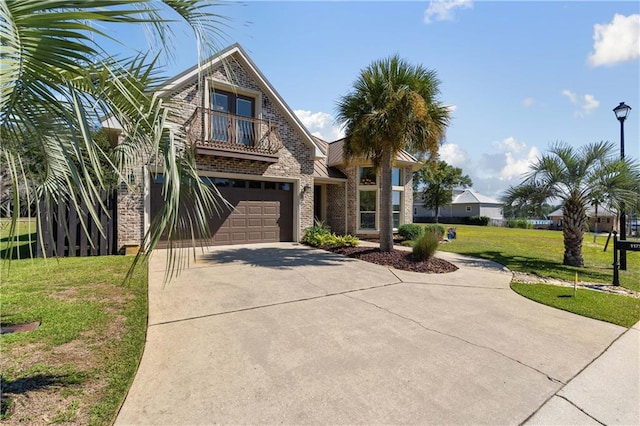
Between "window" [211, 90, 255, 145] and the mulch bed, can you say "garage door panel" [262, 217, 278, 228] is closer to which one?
"window" [211, 90, 255, 145]

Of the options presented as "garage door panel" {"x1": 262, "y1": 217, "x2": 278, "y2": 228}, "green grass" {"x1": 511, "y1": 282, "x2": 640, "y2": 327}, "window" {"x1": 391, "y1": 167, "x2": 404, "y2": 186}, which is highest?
"window" {"x1": 391, "y1": 167, "x2": 404, "y2": 186}

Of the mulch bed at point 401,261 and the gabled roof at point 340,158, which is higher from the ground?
the gabled roof at point 340,158

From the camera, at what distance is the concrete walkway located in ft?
9.07

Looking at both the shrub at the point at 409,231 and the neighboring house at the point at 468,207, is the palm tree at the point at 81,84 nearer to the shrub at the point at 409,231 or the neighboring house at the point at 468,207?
the shrub at the point at 409,231

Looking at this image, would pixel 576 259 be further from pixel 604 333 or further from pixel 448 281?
pixel 604 333

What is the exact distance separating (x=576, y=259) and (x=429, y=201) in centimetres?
4077

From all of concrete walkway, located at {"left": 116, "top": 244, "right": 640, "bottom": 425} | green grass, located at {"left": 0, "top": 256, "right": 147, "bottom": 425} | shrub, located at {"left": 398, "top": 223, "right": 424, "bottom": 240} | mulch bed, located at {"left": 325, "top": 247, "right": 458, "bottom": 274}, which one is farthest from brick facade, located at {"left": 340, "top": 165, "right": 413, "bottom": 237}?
green grass, located at {"left": 0, "top": 256, "right": 147, "bottom": 425}

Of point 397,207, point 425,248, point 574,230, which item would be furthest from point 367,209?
point 574,230

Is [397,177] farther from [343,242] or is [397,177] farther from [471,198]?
[471,198]

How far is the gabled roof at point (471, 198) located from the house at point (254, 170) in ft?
140

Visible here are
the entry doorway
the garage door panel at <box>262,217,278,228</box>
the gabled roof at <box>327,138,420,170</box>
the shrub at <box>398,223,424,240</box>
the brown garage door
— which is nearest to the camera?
the brown garage door

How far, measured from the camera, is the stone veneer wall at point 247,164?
35.1 feet

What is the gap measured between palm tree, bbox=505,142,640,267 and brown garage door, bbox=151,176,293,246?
9.82 metres

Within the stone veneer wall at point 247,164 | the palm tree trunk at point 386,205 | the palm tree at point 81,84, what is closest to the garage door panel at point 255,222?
the stone veneer wall at point 247,164
